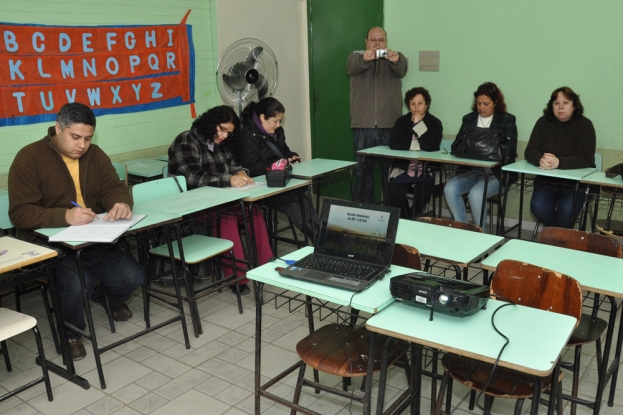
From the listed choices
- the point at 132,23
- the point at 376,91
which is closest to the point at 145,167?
the point at 132,23

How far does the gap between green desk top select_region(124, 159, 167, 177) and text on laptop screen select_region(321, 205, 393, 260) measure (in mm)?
2374

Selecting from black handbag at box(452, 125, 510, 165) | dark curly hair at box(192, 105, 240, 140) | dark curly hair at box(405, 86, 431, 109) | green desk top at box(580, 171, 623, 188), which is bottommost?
green desk top at box(580, 171, 623, 188)

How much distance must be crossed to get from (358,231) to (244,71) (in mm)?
3030

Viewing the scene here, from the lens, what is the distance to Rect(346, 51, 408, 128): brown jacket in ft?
18.4

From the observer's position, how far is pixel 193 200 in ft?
11.8

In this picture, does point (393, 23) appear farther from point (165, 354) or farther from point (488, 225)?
point (165, 354)

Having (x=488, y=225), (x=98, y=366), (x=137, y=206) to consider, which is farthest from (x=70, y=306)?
(x=488, y=225)

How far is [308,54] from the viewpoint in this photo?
625 centimetres

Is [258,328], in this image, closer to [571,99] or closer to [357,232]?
[357,232]

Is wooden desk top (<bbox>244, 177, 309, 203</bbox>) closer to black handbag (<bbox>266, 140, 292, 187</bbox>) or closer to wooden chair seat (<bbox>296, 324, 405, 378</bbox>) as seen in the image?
black handbag (<bbox>266, 140, 292, 187</bbox>)

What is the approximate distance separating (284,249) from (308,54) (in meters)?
2.34

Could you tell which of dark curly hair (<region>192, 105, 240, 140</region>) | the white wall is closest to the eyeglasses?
dark curly hair (<region>192, 105, 240, 140</region>)

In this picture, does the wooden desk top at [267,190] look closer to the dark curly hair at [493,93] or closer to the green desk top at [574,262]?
the green desk top at [574,262]

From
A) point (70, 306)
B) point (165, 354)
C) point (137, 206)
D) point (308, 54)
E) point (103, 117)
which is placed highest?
point (308, 54)
